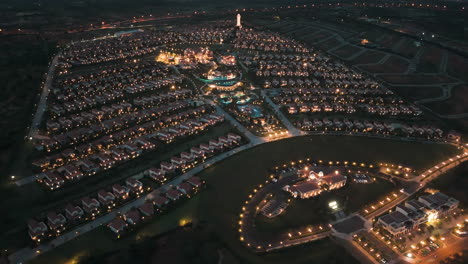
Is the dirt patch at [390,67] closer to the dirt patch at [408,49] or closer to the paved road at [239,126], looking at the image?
the dirt patch at [408,49]

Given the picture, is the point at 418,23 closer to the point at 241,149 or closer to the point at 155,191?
the point at 241,149

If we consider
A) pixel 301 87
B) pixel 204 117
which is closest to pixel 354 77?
pixel 301 87

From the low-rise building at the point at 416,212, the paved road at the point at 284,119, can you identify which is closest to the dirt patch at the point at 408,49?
the paved road at the point at 284,119

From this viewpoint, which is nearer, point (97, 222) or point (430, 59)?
point (97, 222)

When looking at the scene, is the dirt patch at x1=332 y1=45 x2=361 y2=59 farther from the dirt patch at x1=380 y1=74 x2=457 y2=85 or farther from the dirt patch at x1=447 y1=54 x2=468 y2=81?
the dirt patch at x1=447 y1=54 x2=468 y2=81

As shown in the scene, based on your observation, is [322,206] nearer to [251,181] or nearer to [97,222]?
[251,181]

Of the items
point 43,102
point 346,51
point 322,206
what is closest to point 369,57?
point 346,51

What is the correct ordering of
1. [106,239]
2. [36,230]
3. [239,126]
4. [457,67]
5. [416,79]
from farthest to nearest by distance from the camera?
[457,67]
[416,79]
[239,126]
[106,239]
[36,230]

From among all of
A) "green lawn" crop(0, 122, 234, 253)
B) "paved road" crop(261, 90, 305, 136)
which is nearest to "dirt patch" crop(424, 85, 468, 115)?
"paved road" crop(261, 90, 305, 136)
